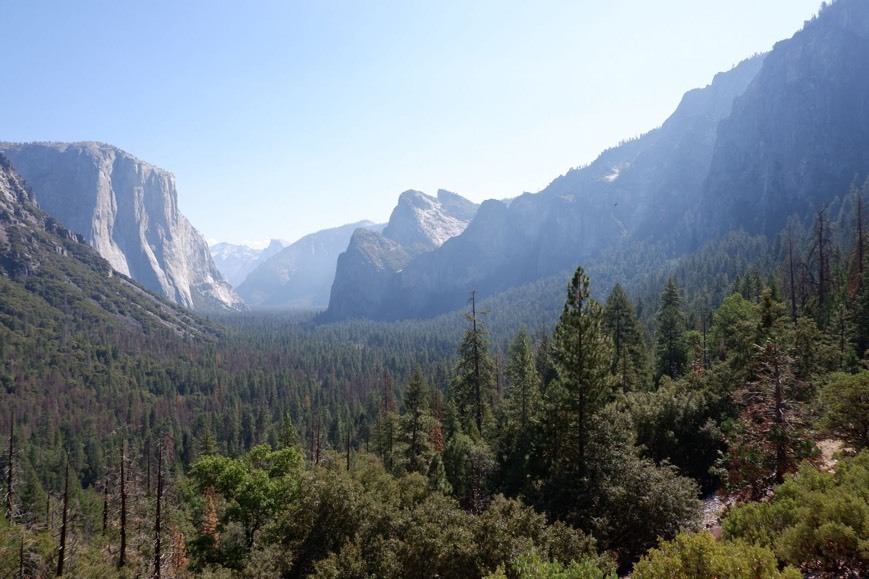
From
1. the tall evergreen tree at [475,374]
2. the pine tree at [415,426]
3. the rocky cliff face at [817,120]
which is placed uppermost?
the rocky cliff face at [817,120]

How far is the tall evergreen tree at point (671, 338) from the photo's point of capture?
1826 inches

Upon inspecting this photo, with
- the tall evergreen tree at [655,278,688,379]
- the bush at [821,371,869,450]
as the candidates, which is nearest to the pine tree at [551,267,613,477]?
the bush at [821,371,869,450]

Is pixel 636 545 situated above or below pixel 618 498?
A: below

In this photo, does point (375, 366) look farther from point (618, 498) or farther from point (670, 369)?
point (618, 498)

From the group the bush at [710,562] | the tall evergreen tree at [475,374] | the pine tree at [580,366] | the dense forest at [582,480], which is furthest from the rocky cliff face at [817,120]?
the bush at [710,562]

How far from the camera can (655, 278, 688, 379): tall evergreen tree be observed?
46.4 m

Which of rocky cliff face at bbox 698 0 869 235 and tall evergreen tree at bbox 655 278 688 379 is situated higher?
rocky cliff face at bbox 698 0 869 235

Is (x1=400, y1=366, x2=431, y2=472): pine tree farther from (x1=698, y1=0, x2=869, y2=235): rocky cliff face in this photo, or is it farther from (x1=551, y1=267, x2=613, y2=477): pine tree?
(x1=698, y1=0, x2=869, y2=235): rocky cliff face

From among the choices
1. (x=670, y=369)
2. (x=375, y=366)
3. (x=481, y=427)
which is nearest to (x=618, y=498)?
(x=481, y=427)

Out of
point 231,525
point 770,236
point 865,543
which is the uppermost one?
point 770,236

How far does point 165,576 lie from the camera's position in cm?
2611

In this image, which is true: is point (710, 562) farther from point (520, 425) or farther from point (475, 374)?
point (475, 374)

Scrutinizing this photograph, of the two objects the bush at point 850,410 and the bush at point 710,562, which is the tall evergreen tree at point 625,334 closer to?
the bush at point 850,410

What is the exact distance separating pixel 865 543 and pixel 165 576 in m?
31.5
